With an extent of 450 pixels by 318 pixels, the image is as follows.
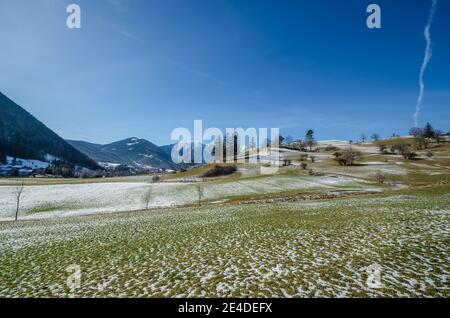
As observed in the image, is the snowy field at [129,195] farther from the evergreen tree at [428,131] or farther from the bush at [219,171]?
the evergreen tree at [428,131]

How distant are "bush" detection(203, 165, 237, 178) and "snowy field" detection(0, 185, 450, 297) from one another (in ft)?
274

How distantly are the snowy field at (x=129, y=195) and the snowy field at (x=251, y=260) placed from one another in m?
34.2

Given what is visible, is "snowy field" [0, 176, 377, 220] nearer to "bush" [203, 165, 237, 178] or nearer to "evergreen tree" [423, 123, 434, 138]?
"bush" [203, 165, 237, 178]

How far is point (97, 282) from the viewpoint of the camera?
12945 millimetres

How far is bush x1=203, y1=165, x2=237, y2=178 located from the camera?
357 feet

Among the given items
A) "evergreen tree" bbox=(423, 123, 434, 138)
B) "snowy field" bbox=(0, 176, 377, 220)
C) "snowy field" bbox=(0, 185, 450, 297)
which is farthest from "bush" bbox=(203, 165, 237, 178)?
"evergreen tree" bbox=(423, 123, 434, 138)

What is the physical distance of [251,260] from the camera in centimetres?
1462

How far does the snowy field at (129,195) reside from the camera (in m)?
55.5

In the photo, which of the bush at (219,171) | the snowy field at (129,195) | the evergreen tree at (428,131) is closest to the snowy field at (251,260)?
the snowy field at (129,195)

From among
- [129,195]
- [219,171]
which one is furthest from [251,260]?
[219,171]

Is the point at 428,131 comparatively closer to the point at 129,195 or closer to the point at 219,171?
the point at 219,171
